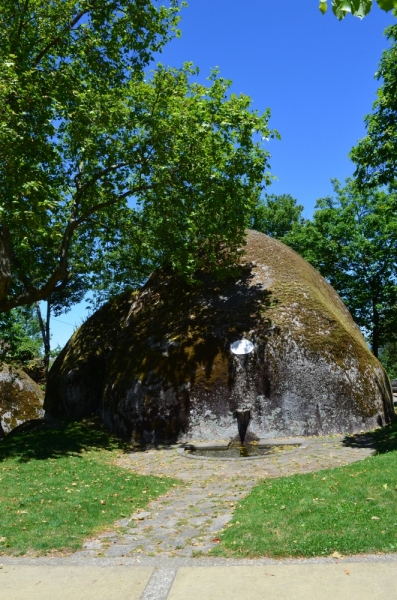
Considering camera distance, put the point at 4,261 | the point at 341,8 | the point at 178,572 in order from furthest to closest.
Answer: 1. the point at 4,261
2. the point at 178,572
3. the point at 341,8

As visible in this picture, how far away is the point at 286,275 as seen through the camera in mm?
18484

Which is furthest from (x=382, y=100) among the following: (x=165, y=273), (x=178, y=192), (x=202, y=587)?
(x=202, y=587)

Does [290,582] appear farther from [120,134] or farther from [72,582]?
[120,134]

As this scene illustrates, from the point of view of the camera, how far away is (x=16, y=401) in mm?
25156

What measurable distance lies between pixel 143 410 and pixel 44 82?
9859 millimetres

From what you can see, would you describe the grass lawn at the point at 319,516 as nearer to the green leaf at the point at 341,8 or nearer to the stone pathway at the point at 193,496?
the stone pathway at the point at 193,496

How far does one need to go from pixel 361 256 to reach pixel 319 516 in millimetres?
22082

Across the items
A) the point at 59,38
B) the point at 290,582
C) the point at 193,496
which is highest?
the point at 59,38

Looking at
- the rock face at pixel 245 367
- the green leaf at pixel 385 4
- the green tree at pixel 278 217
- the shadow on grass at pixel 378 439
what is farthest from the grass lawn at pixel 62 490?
the green tree at pixel 278 217

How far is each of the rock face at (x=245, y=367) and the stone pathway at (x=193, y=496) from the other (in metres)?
1.22

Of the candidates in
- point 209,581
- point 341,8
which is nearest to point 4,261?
point 209,581

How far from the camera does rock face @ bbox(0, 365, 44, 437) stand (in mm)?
24516

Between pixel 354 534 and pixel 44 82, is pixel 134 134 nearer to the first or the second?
pixel 44 82

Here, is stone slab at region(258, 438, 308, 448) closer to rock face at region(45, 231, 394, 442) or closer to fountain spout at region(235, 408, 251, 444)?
rock face at region(45, 231, 394, 442)
